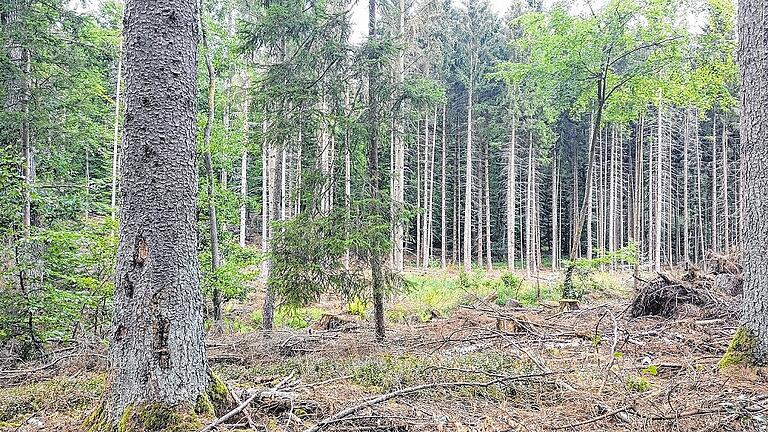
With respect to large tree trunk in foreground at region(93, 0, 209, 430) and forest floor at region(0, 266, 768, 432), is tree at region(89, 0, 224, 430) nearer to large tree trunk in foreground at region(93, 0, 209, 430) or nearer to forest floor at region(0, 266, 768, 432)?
large tree trunk in foreground at region(93, 0, 209, 430)

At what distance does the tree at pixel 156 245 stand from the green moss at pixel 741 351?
444 centimetres

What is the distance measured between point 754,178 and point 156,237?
16.1 ft

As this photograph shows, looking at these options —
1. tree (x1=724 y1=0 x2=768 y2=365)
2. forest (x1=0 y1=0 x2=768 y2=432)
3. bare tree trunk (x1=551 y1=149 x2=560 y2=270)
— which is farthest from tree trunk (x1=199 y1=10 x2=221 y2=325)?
bare tree trunk (x1=551 y1=149 x2=560 y2=270)

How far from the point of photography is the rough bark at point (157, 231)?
3.09 meters

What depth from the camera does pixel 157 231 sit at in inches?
124

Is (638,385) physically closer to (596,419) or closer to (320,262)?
(596,419)

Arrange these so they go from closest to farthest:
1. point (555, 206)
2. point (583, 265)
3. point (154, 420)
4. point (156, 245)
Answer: point (154, 420) → point (156, 245) → point (583, 265) → point (555, 206)

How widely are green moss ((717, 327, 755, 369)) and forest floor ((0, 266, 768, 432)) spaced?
96mm

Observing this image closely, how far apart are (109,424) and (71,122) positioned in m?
10.4

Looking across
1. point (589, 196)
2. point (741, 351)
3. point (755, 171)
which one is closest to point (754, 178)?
point (755, 171)

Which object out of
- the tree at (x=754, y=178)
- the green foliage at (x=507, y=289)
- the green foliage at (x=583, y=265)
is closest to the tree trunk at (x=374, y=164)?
the tree at (x=754, y=178)

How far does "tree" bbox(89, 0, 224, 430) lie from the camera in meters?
3.08

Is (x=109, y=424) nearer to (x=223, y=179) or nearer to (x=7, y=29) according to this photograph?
(x=7, y=29)

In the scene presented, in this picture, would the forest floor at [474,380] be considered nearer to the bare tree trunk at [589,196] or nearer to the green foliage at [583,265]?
the green foliage at [583,265]
